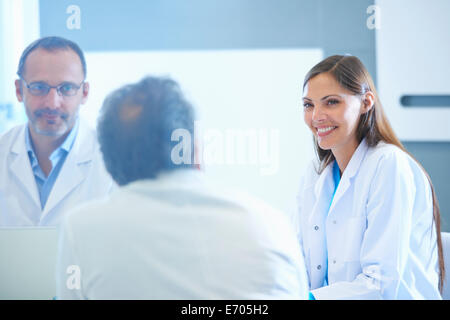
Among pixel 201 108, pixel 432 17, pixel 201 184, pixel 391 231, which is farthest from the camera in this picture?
pixel 432 17

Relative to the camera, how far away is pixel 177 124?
3.10 feet

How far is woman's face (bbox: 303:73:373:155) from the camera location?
46.1 inches

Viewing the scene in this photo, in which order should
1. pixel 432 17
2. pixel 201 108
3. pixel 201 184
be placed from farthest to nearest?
pixel 432 17
pixel 201 108
pixel 201 184

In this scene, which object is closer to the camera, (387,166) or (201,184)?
(201,184)

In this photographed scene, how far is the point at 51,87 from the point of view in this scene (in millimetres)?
1188

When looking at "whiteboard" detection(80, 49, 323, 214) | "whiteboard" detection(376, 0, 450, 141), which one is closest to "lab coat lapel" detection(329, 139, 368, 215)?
"whiteboard" detection(80, 49, 323, 214)

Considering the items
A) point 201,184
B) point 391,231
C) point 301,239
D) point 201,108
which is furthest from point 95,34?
point 391,231

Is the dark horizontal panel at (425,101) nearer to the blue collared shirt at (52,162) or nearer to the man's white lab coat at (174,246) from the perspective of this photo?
the man's white lab coat at (174,246)

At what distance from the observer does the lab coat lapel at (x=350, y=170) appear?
1.18 meters

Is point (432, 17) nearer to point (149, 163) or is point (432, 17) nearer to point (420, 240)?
point (420, 240)

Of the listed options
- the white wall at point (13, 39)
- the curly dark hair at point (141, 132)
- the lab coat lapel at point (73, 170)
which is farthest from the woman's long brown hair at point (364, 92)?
the white wall at point (13, 39)
